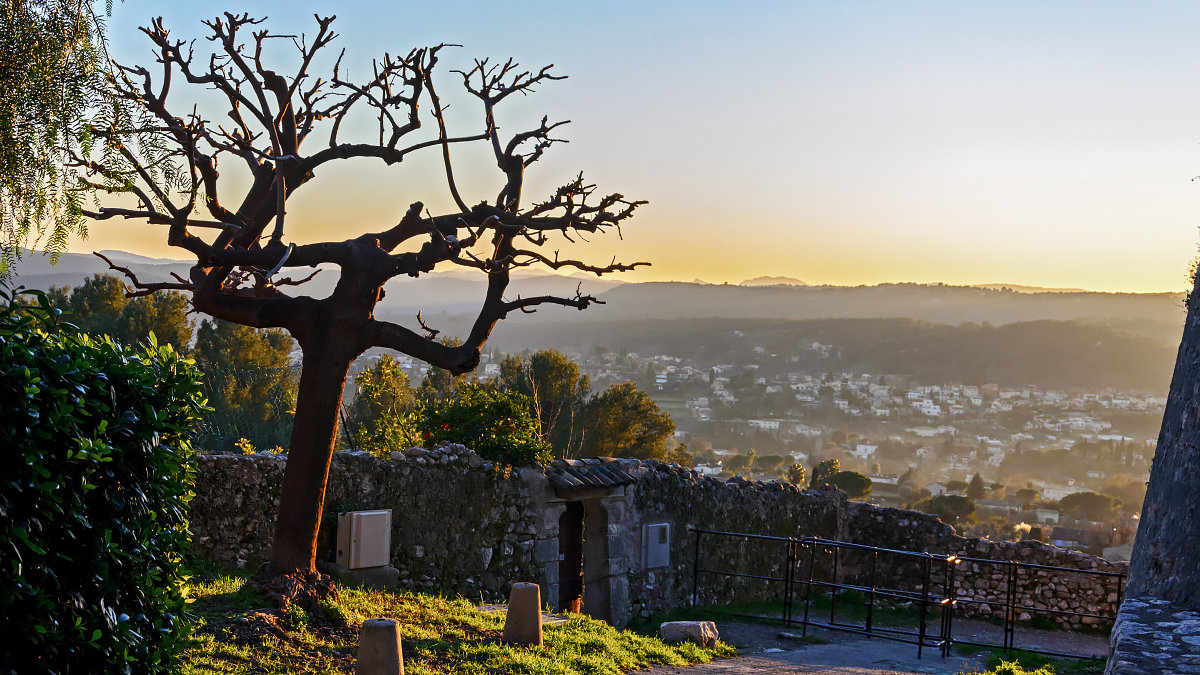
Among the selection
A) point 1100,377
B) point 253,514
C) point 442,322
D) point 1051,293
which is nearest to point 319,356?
point 253,514

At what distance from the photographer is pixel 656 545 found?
647 inches

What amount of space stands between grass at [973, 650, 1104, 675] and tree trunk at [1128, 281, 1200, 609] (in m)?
8.02

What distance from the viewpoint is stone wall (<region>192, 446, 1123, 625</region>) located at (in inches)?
460

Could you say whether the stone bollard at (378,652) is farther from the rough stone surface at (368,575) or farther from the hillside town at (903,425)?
the hillside town at (903,425)

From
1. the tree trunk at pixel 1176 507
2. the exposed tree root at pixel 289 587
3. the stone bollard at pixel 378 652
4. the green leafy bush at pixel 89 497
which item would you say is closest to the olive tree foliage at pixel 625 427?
the exposed tree root at pixel 289 587

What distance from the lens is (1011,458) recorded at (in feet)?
249

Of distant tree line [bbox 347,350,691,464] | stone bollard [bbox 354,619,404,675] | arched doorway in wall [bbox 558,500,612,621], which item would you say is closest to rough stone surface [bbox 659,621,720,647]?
arched doorway in wall [bbox 558,500,612,621]

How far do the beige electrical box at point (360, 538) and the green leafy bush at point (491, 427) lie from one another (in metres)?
2.48

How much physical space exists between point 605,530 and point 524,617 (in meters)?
5.45

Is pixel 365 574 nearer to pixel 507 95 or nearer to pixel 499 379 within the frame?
pixel 507 95

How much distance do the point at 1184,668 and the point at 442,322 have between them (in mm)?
105998

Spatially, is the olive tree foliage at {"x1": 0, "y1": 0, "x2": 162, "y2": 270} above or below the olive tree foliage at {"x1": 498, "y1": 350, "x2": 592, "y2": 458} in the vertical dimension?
above

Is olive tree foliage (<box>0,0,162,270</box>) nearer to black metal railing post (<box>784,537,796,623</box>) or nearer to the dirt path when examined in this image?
the dirt path

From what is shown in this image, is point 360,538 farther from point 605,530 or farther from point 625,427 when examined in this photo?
point 625,427
